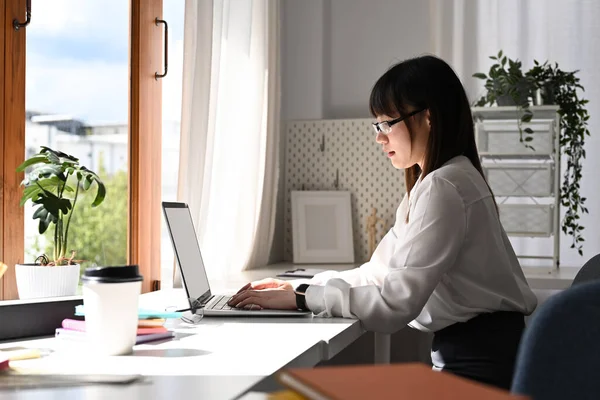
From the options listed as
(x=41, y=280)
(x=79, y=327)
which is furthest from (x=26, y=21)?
(x=79, y=327)

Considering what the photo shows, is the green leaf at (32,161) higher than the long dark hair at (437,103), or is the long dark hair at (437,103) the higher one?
the long dark hair at (437,103)

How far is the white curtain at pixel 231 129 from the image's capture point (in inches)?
102

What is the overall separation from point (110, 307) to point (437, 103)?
904 millimetres

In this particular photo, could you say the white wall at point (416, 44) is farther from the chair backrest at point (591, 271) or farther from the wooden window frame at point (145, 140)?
the chair backrest at point (591, 271)

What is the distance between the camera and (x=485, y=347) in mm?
1627

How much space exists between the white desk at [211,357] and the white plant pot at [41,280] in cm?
35

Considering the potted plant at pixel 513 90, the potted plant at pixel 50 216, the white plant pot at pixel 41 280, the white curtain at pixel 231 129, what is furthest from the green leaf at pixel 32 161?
the potted plant at pixel 513 90

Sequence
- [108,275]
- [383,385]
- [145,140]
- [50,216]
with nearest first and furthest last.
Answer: [383,385] → [108,275] → [50,216] → [145,140]

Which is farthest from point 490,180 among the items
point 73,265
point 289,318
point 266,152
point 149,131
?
point 73,265

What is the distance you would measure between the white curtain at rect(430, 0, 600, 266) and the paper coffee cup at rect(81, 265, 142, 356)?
2.59 metres

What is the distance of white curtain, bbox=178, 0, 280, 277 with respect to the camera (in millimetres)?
2596

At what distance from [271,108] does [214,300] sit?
4.99ft

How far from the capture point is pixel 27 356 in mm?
1248

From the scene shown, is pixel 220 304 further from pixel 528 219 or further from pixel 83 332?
pixel 528 219
